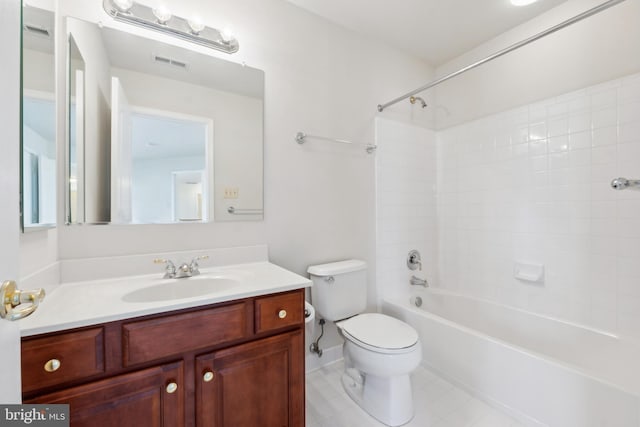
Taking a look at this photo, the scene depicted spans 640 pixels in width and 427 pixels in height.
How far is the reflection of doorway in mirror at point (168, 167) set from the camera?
1.36m

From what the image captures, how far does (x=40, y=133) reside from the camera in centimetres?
103

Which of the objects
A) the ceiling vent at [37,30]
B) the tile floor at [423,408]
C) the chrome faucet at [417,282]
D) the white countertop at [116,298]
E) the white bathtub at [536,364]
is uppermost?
the ceiling vent at [37,30]

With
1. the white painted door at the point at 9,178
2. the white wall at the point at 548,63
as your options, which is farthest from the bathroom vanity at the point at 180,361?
the white wall at the point at 548,63

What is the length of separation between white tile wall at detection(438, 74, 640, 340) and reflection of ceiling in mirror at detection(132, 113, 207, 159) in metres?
1.39

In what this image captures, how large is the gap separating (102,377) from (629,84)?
288 centimetres

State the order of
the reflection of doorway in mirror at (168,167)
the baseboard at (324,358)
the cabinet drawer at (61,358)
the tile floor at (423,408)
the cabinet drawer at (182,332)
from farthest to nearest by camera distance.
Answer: the baseboard at (324,358) < the tile floor at (423,408) < the reflection of doorway in mirror at (168,167) < the cabinet drawer at (182,332) < the cabinet drawer at (61,358)

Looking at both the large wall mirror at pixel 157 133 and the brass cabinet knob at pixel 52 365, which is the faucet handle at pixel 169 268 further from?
the brass cabinet knob at pixel 52 365

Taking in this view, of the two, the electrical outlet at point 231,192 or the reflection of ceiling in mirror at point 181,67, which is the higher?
the reflection of ceiling in mirror at point 181,67

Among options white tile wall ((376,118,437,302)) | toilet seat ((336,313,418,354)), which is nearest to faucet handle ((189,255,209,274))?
toilet seat ((336,313,418,354))

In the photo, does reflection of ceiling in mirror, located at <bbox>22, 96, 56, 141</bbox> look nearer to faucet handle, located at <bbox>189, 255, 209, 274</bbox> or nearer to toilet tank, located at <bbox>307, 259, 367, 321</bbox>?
faucet handle, located at <bbox>189, 255, 209, 274</bbox>

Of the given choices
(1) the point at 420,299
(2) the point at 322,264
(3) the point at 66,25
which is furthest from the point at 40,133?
(1) the point at 420,299

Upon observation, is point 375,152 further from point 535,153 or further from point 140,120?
point 140,120

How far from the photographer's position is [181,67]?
1453 mm

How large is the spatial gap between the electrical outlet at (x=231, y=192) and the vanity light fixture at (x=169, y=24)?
2.57 feet
